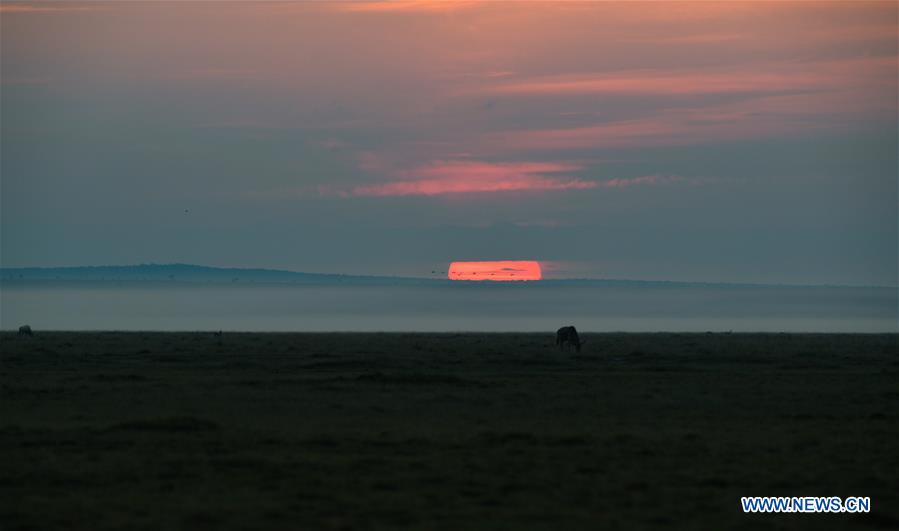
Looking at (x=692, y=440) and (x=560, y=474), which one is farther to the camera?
(x=692, y=440)

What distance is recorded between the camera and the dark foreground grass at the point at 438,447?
15562mm

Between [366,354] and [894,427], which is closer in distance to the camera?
[894,427]

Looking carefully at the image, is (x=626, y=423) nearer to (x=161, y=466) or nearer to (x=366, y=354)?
(x=161, y=466)

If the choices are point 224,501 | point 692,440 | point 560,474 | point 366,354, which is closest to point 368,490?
point 224,501

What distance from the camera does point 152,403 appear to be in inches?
1158

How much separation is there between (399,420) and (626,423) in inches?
206

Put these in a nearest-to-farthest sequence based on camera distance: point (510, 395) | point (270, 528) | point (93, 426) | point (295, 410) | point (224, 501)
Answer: point (270, 528), point (224, 501), point (93, 426), point (295, 410), point (510, 395)

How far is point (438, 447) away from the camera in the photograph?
2127cm

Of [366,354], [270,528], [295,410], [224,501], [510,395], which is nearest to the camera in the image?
[270,528]

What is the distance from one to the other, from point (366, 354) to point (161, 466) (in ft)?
113

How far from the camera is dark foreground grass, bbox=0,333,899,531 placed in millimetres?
15562

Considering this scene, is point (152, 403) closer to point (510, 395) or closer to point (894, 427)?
point (510, 395)

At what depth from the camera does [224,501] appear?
53.1 ft

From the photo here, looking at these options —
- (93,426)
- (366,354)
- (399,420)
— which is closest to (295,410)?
(399,420)
